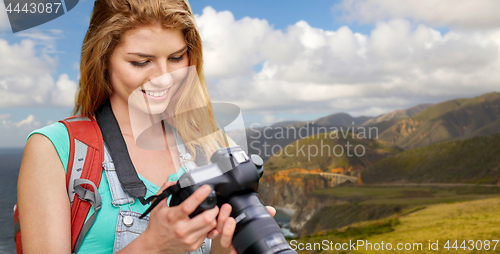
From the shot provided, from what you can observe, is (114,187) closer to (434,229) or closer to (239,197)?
(239,197)

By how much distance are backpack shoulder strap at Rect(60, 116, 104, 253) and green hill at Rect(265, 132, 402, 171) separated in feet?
53.3

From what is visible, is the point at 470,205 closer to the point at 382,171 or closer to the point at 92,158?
the point at 382,171

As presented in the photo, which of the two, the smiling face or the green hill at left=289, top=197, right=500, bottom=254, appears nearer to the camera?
the smiling face

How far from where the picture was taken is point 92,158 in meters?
1.21

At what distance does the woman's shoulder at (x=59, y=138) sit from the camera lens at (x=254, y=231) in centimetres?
67

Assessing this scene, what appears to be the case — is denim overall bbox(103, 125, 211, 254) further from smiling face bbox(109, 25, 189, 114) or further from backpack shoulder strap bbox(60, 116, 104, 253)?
smiling face bbox(109, 25, 189, 114)

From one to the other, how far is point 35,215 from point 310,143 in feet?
62.2

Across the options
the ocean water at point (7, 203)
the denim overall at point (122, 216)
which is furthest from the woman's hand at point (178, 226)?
the ocean water at point (7, 203)

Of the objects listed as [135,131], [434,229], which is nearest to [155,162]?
[135,131]

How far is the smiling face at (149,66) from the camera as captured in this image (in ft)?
4.11

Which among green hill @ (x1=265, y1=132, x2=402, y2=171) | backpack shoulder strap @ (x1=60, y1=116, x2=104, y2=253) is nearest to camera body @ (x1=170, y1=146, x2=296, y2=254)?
backpack shoulder strap @ (x1=60, y1=116, x2=104, y2=253)

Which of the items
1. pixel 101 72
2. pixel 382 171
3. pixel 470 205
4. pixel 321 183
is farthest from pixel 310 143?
pixel 101 72

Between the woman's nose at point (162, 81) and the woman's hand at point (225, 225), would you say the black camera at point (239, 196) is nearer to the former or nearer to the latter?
the woman's hand at point (225, 225)

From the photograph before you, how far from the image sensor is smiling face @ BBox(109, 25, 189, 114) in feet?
4.11
